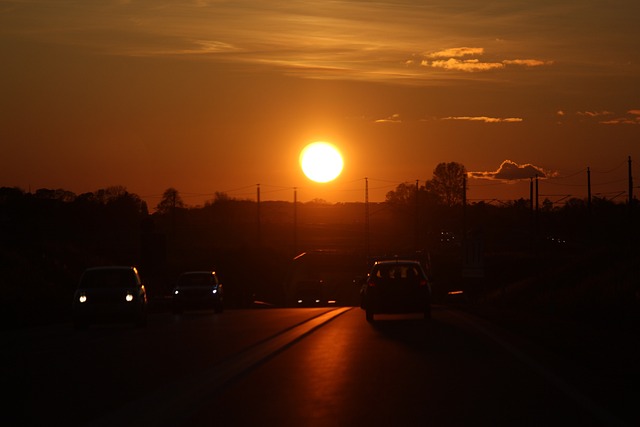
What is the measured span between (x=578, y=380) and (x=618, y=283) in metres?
28.3

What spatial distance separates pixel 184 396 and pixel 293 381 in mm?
2080

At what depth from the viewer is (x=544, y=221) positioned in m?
168

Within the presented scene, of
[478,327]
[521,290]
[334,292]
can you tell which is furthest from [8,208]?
[478,327]

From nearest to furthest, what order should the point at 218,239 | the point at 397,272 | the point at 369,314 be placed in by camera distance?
the point at 369,314 → the point at 397,272 → the point at 218,239

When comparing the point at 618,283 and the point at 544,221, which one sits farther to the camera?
the point at 544,221

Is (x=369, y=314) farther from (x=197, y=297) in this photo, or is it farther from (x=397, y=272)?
(x=197, y=297)

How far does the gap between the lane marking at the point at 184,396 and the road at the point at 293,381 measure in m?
0.02

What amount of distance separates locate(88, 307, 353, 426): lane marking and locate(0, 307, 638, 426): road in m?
0.02

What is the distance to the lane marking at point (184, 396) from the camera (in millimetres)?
11539

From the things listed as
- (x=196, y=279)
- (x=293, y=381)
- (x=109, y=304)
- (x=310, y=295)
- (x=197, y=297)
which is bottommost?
(x=310, y=295)

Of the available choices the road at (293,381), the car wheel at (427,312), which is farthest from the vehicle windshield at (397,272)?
the road at (293,381)

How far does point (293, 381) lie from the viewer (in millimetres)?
15117

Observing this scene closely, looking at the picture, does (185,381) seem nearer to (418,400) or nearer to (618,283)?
(418,400)

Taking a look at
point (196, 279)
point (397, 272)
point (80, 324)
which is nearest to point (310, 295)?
point (196, 279)
